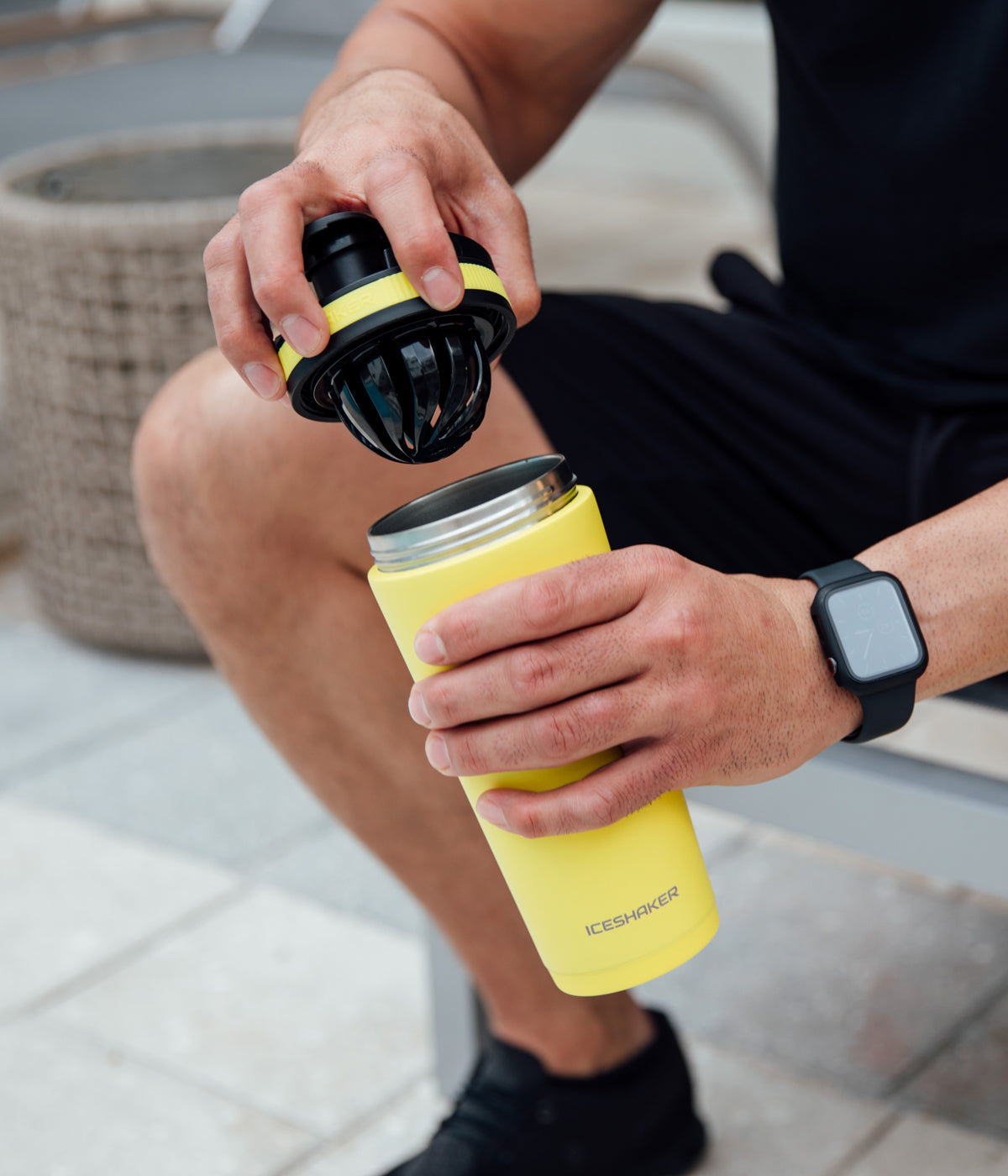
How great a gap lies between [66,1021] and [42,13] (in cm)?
219

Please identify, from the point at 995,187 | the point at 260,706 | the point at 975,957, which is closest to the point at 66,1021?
the point at 260,706

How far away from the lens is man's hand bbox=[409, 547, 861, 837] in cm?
63

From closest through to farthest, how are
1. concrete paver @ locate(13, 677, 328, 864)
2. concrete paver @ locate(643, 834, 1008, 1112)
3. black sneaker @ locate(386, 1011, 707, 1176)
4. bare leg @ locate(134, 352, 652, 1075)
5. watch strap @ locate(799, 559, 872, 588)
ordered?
watch strap @ locate(799, 559, 872, 588) → bare leg @ locate(134, 352, 652, 1075) → black sneaker @ locate(386, 1011, 707, 1176) → concrete paver @ locate(643, 834, 1008, 1112) → concrete paver @ locate(13, 677, 328, 864)

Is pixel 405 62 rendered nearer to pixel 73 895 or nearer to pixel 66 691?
pixel 73 895

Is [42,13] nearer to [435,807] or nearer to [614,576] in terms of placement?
[435,807]

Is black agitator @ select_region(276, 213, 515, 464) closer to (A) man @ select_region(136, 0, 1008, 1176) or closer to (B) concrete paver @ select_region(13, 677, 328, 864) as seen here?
(A) man @ select_region(136, 0, 1008, 1176)

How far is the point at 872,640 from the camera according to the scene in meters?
0.71

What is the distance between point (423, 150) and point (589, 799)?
0.39 m

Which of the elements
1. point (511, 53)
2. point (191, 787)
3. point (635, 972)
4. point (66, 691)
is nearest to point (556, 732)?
point (635, 972)

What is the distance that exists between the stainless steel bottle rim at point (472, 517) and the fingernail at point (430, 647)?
0.12ft

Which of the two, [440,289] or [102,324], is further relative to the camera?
[102,324]

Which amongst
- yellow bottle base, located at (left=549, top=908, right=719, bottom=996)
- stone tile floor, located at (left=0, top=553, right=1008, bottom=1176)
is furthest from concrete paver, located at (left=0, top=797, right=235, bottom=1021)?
yellow bottle base, located at (left=549, top=908, right=719, bottom=996)

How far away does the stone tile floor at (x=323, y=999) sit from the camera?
4.01 ft

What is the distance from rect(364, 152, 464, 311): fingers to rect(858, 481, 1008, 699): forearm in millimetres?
274
